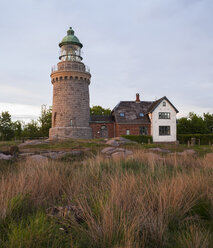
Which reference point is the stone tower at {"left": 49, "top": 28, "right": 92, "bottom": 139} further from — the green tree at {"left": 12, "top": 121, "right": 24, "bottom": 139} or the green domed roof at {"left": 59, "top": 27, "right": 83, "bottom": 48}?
the green tree at {"left": 12, "top": 121, "right": 24, "bottom": 139}

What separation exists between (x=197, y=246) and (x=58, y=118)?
24.2 metres

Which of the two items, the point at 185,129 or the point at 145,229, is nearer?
the point at 145,229

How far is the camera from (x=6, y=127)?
3338cm

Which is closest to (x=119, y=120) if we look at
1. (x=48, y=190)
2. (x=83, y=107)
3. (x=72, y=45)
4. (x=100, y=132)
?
(x=100, y=132)

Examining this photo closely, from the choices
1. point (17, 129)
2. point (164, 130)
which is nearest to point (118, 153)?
point (164, 130)

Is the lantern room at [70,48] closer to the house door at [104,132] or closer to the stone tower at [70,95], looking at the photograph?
the stone tower at [70,95]

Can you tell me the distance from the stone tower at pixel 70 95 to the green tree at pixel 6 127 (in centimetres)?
1180

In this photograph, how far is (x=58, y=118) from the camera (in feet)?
81.8

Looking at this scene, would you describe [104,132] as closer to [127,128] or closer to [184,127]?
[127,128]

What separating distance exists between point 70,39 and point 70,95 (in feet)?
24.2

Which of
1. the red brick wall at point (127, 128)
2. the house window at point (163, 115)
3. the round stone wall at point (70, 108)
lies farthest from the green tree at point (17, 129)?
the house window at point (163, 115)

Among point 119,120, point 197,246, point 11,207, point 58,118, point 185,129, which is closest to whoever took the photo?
point 197,246

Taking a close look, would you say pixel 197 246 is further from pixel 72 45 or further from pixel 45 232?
pixel 72 45

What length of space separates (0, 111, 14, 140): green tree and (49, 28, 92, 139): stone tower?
11.8 meters
